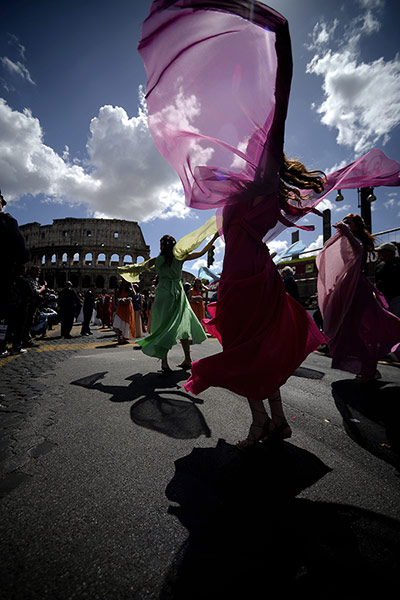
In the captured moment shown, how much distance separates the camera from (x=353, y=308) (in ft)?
11.0

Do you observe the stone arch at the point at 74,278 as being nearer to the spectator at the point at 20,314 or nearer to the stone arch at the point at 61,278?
the stone arch at the point at 61,278

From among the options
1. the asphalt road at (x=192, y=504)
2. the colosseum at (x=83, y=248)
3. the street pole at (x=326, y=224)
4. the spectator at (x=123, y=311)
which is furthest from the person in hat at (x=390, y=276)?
the colosseum at (x=83, y=248)

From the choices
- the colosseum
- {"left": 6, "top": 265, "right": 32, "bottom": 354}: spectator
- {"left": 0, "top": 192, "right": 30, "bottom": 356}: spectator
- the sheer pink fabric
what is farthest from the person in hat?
the colosseum

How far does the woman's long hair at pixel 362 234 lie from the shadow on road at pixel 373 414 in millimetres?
1891

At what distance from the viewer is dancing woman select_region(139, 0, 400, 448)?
4.81 ft

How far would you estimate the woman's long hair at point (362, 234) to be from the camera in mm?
3649

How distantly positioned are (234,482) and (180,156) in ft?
6.81

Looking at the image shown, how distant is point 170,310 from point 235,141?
2.76 m

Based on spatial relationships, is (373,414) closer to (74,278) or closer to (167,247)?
(167,247)

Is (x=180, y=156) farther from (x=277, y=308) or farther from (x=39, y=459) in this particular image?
(x=39, y=459)

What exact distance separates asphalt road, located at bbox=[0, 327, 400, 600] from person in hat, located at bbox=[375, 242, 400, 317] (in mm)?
2405

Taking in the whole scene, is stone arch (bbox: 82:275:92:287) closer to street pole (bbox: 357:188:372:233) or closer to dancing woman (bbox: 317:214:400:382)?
street pole (bbox: 357:188:372:233)

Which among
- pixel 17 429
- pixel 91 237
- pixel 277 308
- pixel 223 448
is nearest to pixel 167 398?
pixel 223 448

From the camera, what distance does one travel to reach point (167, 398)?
9.58 ft
